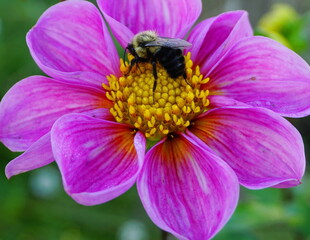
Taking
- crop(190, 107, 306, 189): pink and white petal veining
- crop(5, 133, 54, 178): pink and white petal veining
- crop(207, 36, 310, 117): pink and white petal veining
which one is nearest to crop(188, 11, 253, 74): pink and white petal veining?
crop(207, 36, 310, 117): pink and white petal veining

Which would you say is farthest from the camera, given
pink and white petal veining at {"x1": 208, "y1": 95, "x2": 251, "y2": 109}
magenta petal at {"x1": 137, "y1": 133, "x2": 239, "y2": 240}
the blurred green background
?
the blurred green background

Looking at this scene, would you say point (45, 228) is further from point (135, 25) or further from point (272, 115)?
point (272, 115)

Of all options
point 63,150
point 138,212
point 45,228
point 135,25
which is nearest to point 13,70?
point 45,228

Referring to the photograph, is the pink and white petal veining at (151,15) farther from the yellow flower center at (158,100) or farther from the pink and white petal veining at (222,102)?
the pink and white petal veining at (222,102)

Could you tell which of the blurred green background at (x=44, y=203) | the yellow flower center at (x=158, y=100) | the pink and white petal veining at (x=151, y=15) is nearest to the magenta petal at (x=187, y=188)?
the yellow flower center at (x=158, y=100)

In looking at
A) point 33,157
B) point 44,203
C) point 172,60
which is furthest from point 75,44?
point 44,203

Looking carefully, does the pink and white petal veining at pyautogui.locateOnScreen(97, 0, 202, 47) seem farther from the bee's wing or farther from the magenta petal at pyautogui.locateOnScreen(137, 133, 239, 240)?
the magenta petal at pyautogui.locateOnScreen(137, 133, 239, 240)

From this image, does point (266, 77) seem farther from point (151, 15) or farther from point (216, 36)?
point (151, 15)
